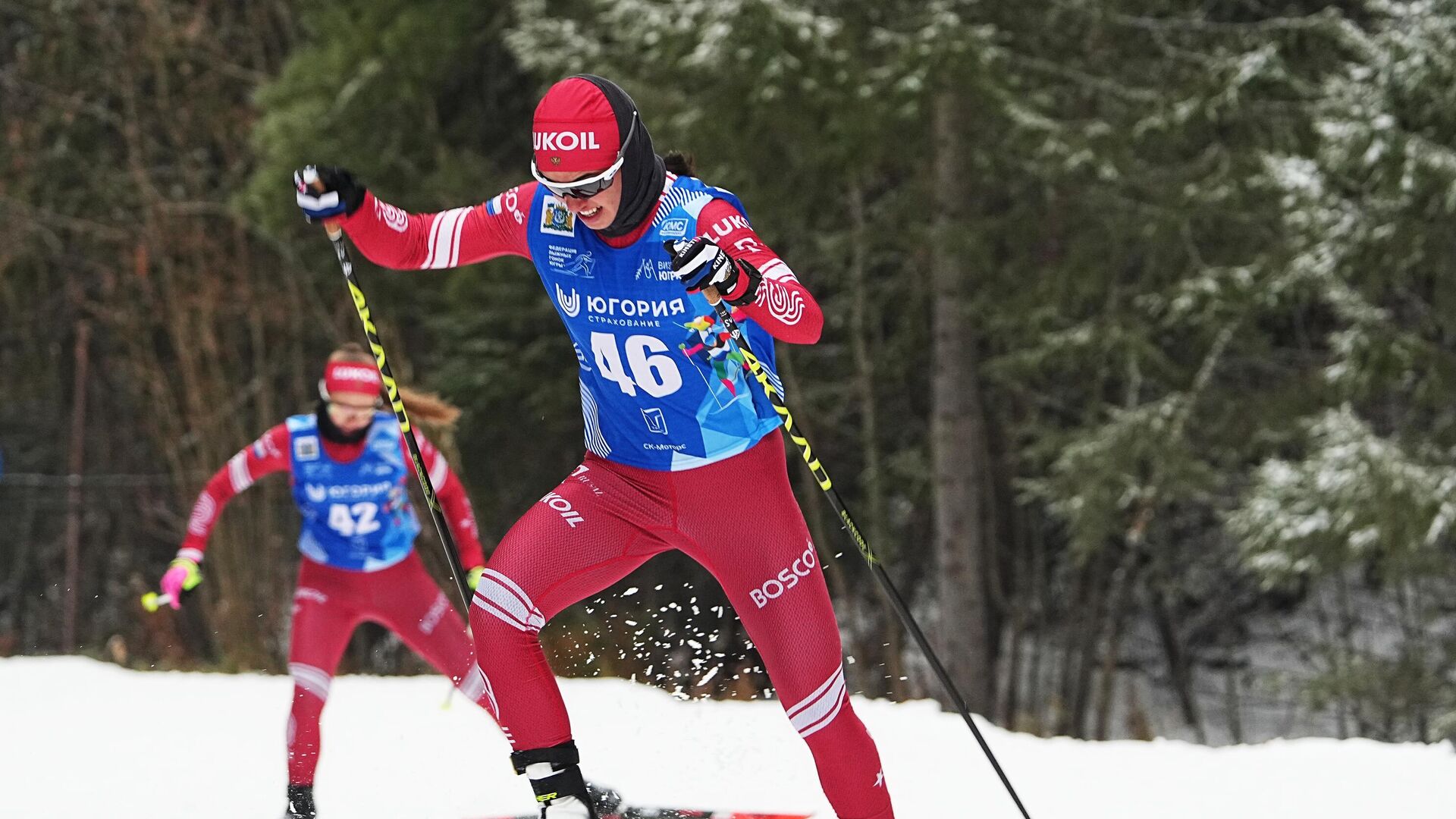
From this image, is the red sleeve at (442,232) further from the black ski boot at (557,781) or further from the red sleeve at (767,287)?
the black ski boot at (557,781)

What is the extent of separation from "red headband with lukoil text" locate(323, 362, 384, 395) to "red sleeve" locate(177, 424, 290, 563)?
27cm

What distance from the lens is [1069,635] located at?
10.9m

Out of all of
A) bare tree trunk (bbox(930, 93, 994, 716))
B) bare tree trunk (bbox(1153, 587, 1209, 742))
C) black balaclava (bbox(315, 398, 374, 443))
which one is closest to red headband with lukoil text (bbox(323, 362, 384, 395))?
black balaclava (bbox(315, 398, 374, 443))

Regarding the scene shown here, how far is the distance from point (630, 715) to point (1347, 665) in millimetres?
3608

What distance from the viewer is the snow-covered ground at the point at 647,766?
15.9 ft

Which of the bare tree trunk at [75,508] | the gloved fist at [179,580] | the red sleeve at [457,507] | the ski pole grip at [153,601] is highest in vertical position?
the bare tree trunk at [75,508]

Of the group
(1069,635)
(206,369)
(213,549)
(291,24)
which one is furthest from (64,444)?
(1069,635)

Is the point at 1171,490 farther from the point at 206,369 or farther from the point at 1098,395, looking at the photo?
the point at 206,369

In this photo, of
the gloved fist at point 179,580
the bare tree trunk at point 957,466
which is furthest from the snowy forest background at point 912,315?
the gloved fist at point 179,580

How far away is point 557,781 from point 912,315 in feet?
23.6

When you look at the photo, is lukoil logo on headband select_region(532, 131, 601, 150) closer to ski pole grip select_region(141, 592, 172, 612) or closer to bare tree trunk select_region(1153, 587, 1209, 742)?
ski pole grip select_region(141, 592, 172, 612)

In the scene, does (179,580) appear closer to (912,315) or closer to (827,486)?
(827,486)

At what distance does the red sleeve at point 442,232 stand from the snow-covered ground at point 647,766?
6.79 feet

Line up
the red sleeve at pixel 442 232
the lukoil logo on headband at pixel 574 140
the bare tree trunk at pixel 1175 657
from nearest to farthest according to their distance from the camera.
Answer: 1. the lukoil logo on headband at pixel 574 140
2. the red sleeve at pixel 442 232
3. the bare tree trunk at pixel 1175 657
